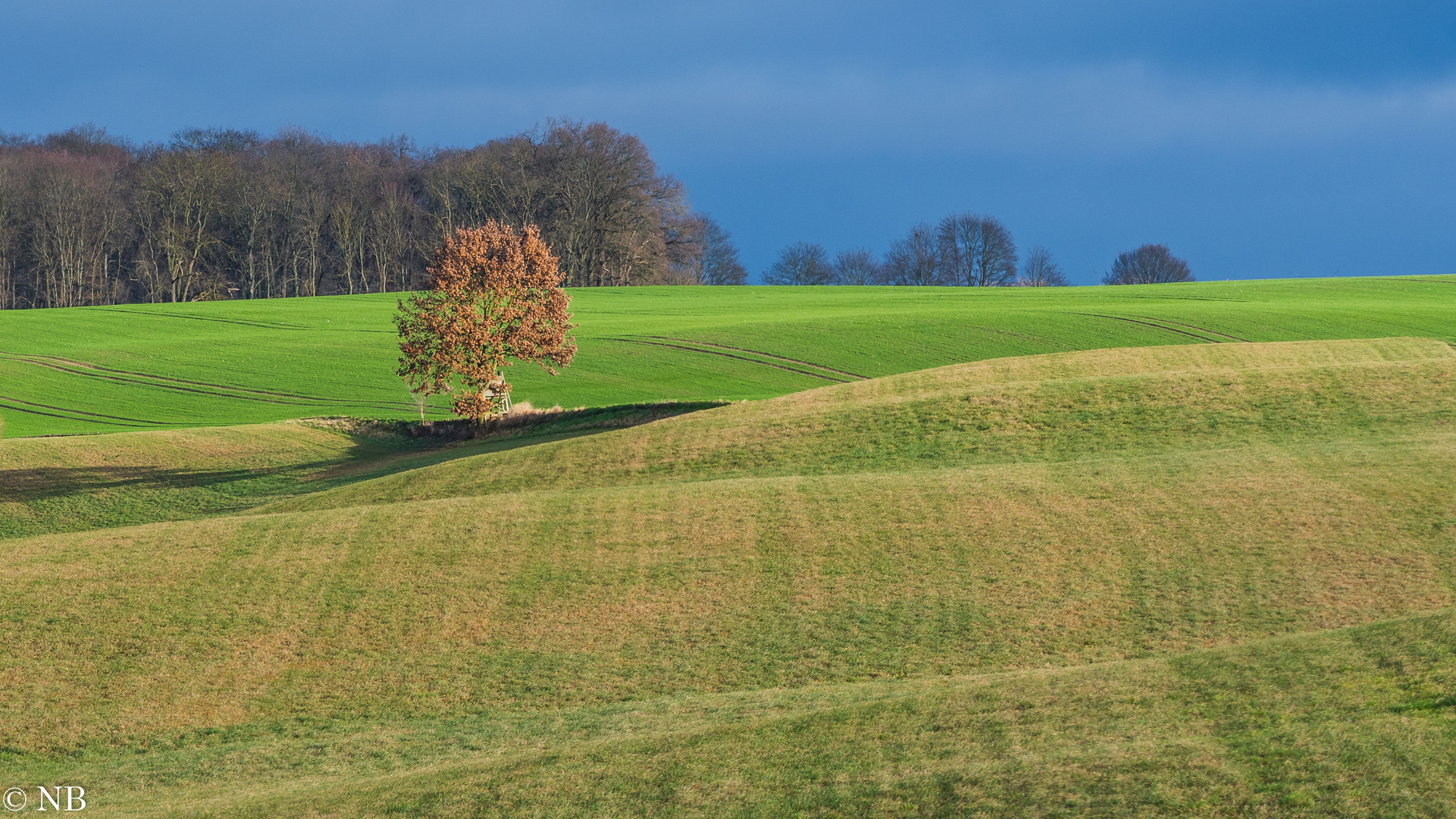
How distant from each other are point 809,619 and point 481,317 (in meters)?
24.3

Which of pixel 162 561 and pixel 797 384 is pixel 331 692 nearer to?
pixel 162 561

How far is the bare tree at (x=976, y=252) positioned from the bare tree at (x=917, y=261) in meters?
1.27

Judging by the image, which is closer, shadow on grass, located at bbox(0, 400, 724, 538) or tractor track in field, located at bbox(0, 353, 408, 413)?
shadow on grass, located at bbox(0, 400, 724, 538)

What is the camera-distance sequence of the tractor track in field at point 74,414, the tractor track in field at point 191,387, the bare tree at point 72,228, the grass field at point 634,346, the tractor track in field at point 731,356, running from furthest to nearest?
1. the bare tree at point 72,228
2. the tractor track in field at point 731,356
3. the tractor track in field at point 191,387
4. the grass field at point 634,346
5. the tractor track in field at point 74,414

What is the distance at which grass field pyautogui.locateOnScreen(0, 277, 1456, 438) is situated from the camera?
47781 mm

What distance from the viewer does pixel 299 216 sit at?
108 meters

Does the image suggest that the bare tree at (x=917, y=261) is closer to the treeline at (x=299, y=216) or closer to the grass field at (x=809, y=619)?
the treeline at (x=299, y=216)

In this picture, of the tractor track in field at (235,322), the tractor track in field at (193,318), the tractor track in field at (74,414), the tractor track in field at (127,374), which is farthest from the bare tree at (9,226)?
the tractor track in field at (74,414)

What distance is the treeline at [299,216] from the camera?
101312 mm

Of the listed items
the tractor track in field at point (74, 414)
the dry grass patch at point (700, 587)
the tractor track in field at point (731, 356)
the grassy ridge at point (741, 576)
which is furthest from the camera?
the tractor track in field at point (731, 356)

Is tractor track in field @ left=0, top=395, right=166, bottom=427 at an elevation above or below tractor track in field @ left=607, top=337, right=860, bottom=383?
below

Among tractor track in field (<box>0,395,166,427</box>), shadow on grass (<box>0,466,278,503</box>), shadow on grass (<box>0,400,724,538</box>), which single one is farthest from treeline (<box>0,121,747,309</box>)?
shadow on grass (<box>0,466,278,503</box>)

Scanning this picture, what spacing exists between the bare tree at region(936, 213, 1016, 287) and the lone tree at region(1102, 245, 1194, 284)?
21.5 metres

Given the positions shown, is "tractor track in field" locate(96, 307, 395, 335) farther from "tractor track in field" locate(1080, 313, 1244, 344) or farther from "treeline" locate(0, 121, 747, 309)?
"tractor track in field" locate(1080, 313, 1244, 344)
